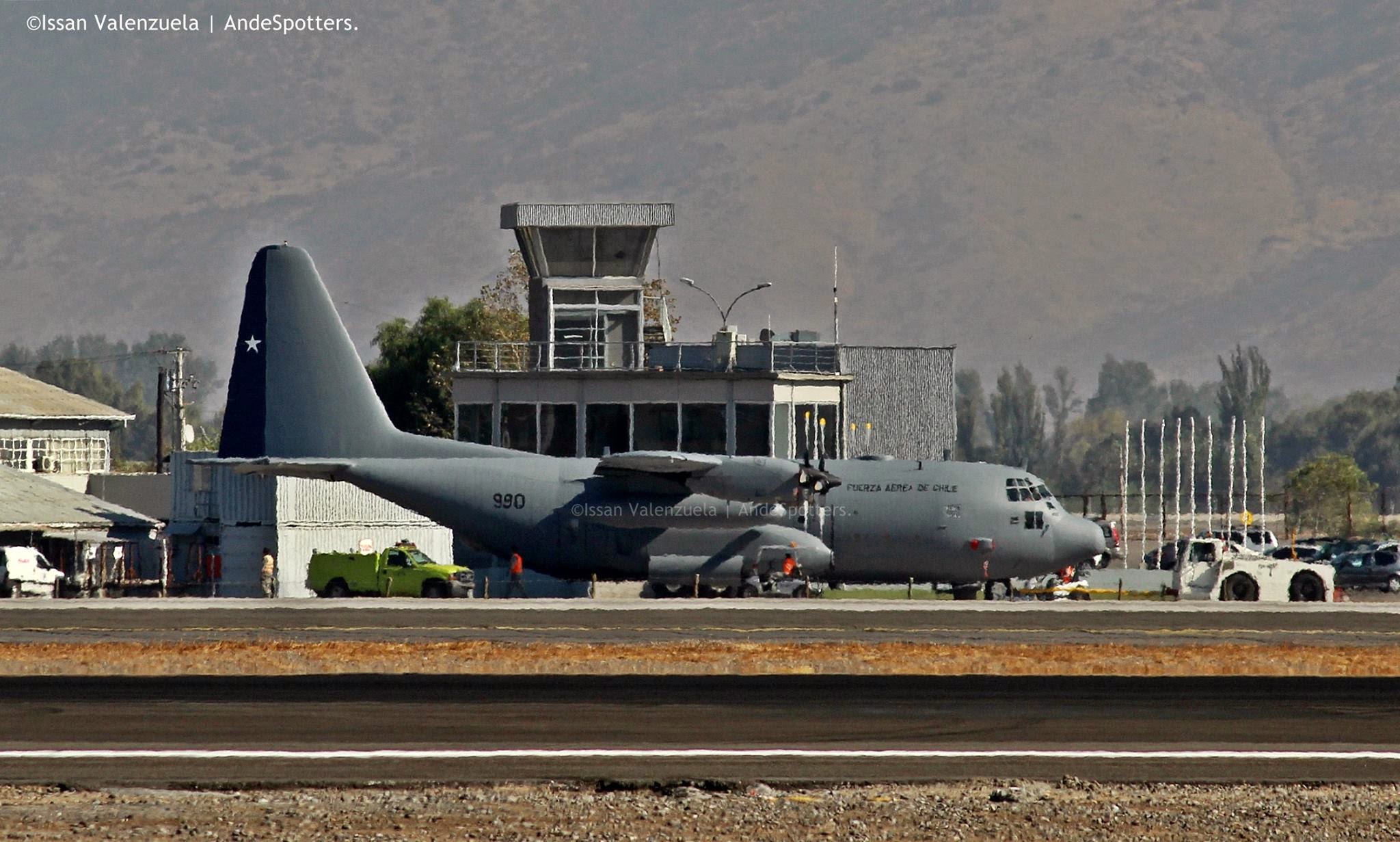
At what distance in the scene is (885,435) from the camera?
8006 cm

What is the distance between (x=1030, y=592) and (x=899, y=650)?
804 inches

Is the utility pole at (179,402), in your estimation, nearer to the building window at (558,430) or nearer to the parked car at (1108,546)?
the building window at (558,430)

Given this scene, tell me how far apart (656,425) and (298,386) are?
16.0 metres

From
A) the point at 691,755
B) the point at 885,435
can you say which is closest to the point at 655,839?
the point at 691,755

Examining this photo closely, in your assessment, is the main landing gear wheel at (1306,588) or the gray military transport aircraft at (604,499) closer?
the gray military transport aircraft at (604,499)

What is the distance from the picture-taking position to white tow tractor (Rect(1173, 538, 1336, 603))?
47719 mm

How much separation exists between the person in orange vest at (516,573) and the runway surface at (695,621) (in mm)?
1879

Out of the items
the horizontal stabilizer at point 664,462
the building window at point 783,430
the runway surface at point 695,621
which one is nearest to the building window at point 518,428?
the building window at point 783,430

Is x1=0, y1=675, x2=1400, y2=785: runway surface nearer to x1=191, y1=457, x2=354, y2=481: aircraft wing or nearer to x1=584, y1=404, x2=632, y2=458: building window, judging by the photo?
x1=191, y1=457, x2=354, y2=481: aircraft wing

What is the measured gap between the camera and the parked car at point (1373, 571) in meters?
66.2

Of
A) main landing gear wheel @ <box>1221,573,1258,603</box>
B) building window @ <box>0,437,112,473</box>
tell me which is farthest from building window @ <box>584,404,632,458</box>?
building window @ <box>0,437,112,473</box>

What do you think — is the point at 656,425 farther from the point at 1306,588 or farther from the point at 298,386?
the point at 1306,588

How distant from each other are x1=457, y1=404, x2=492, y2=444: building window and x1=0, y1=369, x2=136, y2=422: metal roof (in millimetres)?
44702

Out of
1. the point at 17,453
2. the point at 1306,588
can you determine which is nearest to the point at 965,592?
the point at 1306,588
